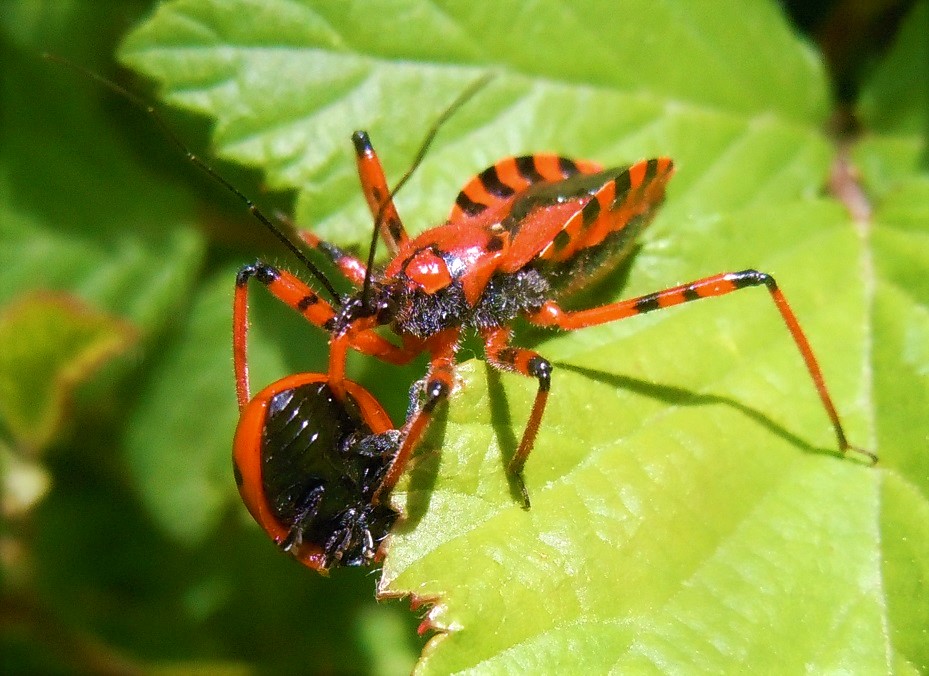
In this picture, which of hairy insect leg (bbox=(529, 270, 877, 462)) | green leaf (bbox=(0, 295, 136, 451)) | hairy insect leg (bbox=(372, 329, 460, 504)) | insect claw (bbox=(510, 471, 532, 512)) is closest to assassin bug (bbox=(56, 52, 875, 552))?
hairy insect leg (bbox=(529, 270, 877, 462))

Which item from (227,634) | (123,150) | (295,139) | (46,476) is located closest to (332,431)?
(295,139)

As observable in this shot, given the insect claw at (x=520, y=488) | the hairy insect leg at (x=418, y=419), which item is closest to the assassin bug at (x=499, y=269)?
the hairy insect leg at (x=418, y=419)

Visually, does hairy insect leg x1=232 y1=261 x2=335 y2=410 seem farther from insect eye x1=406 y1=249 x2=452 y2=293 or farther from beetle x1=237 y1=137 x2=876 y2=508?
insect eye x1=406 y1=249 x2=452 y2=293

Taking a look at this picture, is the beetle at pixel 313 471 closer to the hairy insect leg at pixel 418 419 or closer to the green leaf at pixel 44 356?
the hairy insect leg at pixel 418 419

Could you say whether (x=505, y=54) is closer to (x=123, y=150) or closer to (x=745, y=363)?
(x=745, y=363)

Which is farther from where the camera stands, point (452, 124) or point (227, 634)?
point (227, 634)

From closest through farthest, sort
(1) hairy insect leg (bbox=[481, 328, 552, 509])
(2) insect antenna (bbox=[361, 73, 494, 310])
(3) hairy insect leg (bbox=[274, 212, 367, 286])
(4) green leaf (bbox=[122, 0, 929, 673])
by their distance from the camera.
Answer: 1. (4) green leaf (bbox=[122, 0, 929, 673])
2. (1) hairy insect leg (bbox=[481, 328, 552, 509])
3. (2) insect antenna (bbox=[361, 73, 494, 310])
4. (3) hairy insect leg (bbox=[274, 212, 367, 286])
